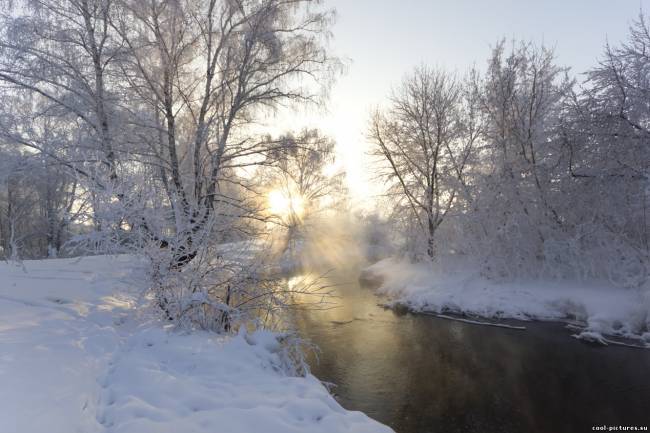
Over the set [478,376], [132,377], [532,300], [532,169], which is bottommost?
[478,376]

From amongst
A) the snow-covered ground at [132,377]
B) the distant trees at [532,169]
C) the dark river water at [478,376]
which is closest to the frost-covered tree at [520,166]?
the distant trees at [532,169]

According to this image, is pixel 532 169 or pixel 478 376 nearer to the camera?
pixel 478 376

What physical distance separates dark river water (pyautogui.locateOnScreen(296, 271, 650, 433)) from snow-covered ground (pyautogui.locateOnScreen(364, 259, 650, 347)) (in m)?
1.00

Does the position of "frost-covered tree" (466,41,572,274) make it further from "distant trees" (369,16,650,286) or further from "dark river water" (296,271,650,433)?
"dark river water" (296,271,650,433)

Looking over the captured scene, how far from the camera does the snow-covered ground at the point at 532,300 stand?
10812 millimetres

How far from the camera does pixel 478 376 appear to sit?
8.21 m

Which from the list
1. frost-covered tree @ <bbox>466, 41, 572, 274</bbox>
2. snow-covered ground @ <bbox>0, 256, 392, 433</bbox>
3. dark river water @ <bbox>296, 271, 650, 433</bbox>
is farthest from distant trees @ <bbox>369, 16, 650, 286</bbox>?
snow-covered ground @ <bbox>0, 256, 392, 433</bbox>

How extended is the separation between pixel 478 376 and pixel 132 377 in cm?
706

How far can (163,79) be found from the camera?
32.6ft

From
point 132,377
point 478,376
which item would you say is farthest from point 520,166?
point 132,377

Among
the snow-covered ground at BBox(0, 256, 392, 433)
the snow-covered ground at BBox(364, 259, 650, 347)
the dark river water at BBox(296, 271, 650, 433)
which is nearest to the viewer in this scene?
the snow-covered ground at BBox(0, 256, 392, 433)

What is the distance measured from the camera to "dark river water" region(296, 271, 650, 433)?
6422 millimetres

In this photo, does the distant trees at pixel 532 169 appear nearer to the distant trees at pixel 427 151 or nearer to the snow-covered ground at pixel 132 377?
the distant trees at pixel 427 151

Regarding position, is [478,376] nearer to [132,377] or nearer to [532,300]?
[532,300]
